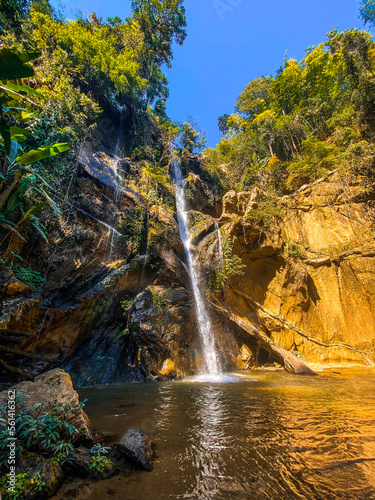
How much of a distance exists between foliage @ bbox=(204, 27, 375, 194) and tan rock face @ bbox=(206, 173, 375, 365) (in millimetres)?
3162

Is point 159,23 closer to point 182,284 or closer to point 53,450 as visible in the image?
point 182,284

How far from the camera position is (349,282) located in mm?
11867

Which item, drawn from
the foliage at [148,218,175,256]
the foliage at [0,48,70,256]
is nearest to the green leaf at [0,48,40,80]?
the foliage at [0,48,70,256]

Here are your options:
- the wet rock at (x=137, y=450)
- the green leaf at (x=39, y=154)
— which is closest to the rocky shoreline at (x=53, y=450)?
the wet rock at (x=137, y=450)

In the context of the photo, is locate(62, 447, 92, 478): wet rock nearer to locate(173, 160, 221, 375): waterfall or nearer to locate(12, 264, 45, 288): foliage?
locate(12, 264, 45, 288): foliage

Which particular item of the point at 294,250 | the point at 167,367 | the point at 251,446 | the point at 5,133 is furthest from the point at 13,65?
the point at 294,250

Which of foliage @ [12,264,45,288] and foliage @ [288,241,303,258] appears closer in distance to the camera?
foliage @ [12,264,45,288]

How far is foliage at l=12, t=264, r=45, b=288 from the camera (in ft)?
24.8

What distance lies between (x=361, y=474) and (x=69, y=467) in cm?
321

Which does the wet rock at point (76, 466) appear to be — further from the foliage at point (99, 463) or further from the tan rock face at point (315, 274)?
the tan rock face at point (315, 274)

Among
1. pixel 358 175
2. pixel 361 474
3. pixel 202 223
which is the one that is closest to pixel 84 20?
pixel 202 223

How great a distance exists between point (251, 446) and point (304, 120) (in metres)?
24.4

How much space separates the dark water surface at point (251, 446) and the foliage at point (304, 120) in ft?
50.9

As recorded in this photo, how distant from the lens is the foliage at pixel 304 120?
15617 millimetres
